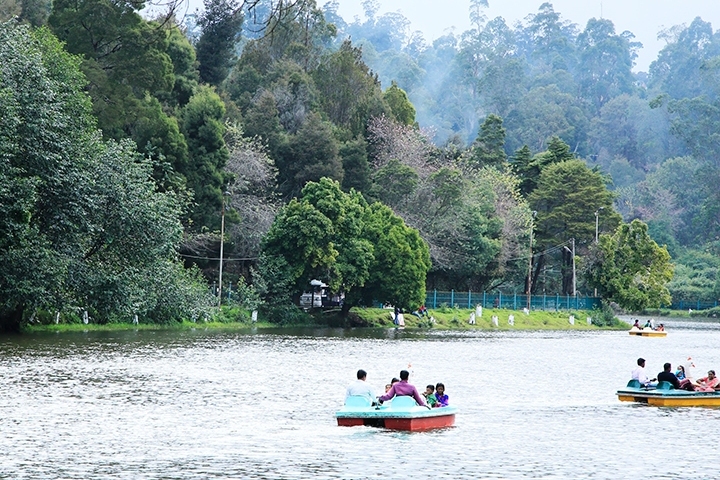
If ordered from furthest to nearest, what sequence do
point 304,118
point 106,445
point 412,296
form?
point 304,118, point 412,296, point 106,445

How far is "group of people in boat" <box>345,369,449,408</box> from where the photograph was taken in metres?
25.4

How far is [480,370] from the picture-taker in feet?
142

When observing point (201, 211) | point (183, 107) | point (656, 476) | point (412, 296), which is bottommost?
point (656, 476)

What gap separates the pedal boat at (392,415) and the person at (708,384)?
10.5m

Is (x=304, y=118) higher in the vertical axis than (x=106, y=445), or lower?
higher

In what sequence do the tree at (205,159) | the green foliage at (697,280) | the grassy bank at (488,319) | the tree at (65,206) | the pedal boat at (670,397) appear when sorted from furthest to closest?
1. the green foliage at (697,280)
2. the grassy bank at (488,319)
3. the tree at (205,159)
4. the tree at (65,206)
5. the pedal boat at (670,397)

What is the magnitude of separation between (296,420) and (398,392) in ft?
9.17

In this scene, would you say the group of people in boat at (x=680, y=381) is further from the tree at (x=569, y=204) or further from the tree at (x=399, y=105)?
the tree at (x=399, y=105)

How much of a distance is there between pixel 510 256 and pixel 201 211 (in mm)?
36224

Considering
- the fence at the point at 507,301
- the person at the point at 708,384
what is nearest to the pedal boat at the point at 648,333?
the fence at the point at 507,301

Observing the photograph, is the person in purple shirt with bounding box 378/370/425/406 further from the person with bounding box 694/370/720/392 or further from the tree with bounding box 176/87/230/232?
the tree with bounding box 176/87/230/232

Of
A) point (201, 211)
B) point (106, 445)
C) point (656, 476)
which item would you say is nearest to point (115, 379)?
point (106, 445)

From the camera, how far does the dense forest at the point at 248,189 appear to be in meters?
50.2

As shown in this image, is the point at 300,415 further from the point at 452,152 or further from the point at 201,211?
the point at 452,152
